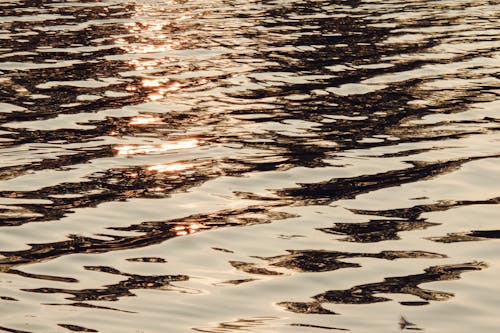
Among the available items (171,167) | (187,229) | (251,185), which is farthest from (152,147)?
(187,229)

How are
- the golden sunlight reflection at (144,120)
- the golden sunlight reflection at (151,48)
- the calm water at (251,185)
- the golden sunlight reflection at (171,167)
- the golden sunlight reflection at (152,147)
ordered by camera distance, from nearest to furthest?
1. the calm water at (251,185)
2. the golden sunlight reflection at (171,167)
3. the golden sunlight reflection at (152,147)
4. the golden sunlight reflection at (144,120)
5. the golden sunlight reflection at (151,48)

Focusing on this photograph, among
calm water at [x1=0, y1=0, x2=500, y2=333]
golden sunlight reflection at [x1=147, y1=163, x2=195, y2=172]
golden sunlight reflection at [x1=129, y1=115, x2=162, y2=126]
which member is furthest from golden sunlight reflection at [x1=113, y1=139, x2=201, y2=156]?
golden sunlight reflection at [x1=129, y1=115, x2=162, y2=126]

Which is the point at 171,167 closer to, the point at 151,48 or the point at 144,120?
the point at 144,120

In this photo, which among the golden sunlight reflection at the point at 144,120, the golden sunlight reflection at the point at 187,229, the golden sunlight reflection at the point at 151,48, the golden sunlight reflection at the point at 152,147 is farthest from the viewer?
the golden sunlight reflection at the point at 151,48

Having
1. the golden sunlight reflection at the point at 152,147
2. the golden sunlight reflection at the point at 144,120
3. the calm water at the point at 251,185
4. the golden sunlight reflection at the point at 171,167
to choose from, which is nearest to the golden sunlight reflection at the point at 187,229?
the calm water at the point at 251,185

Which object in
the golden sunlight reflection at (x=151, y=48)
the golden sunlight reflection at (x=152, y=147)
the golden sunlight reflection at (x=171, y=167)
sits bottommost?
the golden sunlight reflection at (x=151, y=48)

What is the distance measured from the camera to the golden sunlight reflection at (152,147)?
37.3 feet

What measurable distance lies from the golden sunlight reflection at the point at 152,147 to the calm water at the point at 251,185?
0.03 meters

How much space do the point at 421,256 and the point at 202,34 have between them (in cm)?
1314

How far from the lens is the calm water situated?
23.1ft

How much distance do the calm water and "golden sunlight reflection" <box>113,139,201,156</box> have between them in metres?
0.03

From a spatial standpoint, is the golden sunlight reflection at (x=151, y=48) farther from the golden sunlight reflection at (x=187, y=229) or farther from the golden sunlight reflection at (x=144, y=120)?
the golden sunlight reflection at (x=187, y=229)

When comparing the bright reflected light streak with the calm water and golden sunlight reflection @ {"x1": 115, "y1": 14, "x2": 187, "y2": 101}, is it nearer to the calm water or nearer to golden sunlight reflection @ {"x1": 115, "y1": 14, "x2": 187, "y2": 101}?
the calm water

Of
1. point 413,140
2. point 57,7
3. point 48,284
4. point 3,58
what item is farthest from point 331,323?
point 57,7
